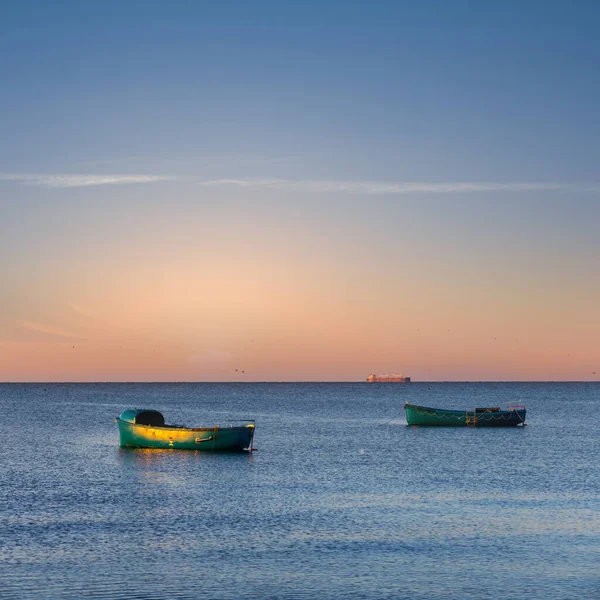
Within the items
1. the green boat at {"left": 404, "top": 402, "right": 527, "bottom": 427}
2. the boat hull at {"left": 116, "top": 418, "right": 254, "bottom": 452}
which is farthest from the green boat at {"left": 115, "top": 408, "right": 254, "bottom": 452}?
the green boat at {"left": 404, "top": 402, "right": 527, "bottom": 427}

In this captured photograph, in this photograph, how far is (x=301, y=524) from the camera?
35562 millimetres

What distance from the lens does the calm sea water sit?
2606 centimetres

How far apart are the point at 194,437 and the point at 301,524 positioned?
32.2 metres

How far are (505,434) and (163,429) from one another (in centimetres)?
4267

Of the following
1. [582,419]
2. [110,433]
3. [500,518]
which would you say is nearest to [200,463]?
[500,518]

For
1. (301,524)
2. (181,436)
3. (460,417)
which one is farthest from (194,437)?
(460,417)

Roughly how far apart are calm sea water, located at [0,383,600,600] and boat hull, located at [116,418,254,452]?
1.04 m

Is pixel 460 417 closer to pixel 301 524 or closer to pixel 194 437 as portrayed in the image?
pixel 194 437

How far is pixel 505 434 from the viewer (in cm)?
9350

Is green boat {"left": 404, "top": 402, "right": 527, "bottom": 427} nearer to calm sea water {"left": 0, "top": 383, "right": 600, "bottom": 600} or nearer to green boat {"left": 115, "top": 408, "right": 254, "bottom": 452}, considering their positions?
calm sea water {"left": 0, "top": 383, "right": 600, "bottom": 600}

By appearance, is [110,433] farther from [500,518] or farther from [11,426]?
[500,518]

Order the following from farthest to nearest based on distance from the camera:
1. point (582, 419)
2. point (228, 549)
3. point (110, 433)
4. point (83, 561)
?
point (582, 419)
point (110, 433)
point (228, 549)
point (83, 561)

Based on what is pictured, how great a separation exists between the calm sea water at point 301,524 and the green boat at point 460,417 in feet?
111

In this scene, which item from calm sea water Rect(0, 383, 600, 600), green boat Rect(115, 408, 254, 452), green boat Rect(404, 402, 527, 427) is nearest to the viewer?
calm sea water Rect(0, 383, 600, 600)
